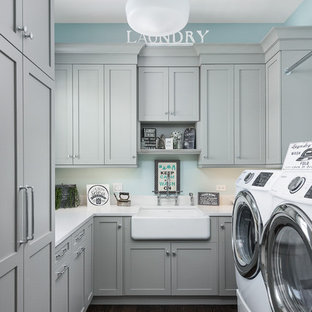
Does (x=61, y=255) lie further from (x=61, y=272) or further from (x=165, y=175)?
(x=165, y=175)

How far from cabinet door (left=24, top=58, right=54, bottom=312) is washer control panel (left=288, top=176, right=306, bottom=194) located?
45.9 inches

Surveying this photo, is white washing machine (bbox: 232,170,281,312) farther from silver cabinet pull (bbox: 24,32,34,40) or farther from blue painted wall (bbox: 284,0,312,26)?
blue painted wall (bbox: 284,0,312,26)

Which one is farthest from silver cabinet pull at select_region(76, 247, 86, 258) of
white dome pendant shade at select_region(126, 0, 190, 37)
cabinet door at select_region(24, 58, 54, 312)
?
white dome pendant shade at select_region(126, 0, 190, 37)

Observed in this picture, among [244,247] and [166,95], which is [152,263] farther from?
[166,95]

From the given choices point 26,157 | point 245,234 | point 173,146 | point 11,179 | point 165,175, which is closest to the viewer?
point 11,179

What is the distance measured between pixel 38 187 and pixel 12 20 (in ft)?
2.38

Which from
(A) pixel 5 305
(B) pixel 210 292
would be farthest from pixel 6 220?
(B) pixel 210 292

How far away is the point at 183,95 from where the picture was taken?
334 centimetres

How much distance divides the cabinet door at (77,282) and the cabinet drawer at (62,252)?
152mm

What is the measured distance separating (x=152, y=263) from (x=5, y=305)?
6.41 ft

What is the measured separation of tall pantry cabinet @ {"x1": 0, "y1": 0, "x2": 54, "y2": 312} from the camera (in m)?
1.19

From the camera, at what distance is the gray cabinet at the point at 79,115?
3273 mm

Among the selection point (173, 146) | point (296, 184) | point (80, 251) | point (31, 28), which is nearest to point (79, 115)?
point (173, 146)

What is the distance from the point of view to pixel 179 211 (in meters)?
3.41
